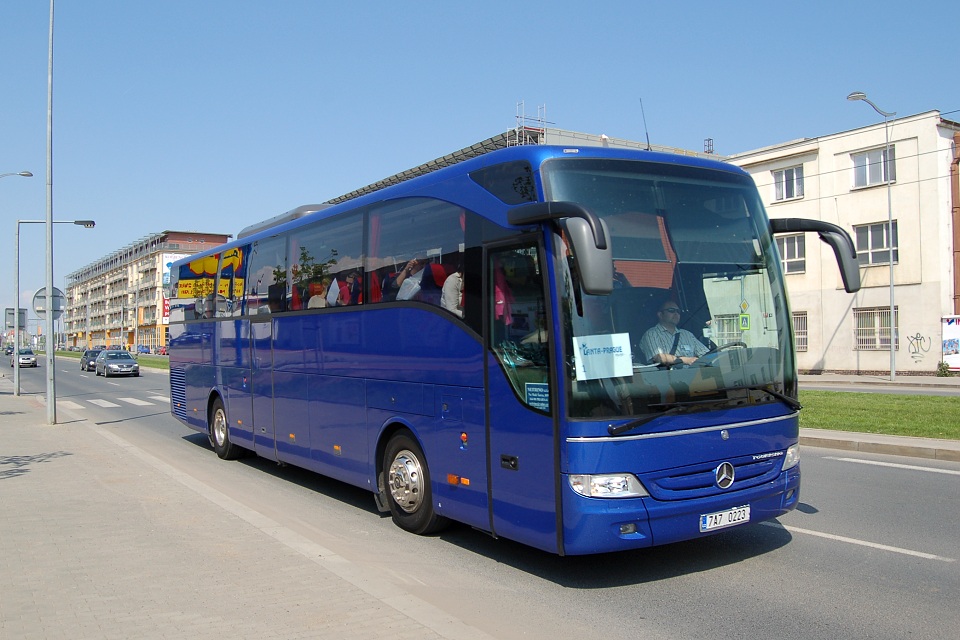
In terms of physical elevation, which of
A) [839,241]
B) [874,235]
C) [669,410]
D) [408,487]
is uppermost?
[874,235]

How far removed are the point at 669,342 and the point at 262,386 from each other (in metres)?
7.25

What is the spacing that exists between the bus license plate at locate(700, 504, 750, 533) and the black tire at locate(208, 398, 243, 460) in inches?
362

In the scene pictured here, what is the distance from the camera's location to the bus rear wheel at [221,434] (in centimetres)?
1325

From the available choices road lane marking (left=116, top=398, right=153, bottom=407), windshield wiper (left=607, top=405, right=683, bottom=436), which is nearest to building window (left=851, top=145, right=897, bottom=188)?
road lane marking (left=116, top=398, right=153, bottom=407)

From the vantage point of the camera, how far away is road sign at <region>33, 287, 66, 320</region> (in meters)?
20.5

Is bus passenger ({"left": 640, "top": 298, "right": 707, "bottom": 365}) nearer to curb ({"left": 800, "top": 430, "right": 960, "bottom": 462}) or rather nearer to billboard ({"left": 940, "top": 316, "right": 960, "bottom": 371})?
curb ({"left": 800, "top": 430, "right": 960, "bottom": 462})

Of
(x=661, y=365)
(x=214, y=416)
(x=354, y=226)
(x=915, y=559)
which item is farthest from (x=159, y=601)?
(x=214, y=416)

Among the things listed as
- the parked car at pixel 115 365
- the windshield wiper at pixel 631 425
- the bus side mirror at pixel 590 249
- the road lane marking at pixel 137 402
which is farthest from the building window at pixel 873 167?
the parked car at pixel 115 365

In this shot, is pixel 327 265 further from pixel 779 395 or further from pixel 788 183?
pixel 788 183

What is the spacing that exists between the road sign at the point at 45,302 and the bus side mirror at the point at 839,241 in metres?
18.5

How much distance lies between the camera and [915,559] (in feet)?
21.3

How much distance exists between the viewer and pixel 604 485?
18.2 ft

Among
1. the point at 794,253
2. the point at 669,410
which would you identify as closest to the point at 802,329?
the point at 794,253

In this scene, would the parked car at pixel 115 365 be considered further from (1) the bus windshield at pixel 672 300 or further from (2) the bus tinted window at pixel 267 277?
(1) the bus windshield at pixel 672 300
